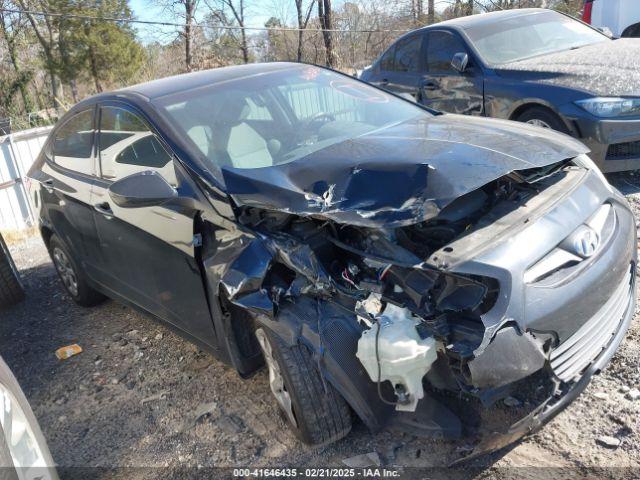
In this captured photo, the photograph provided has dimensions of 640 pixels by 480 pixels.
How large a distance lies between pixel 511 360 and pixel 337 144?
1.44 metres

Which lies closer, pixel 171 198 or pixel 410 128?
pixel 171 198

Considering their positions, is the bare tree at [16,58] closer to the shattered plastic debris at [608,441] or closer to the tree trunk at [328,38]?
the tree trunk at [328,38]

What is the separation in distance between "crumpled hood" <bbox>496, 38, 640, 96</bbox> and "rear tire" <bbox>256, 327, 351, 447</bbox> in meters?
3.82

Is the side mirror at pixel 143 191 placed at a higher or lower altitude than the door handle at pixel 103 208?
higher

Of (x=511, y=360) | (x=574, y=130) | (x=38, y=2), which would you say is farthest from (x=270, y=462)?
(x=38, y=2)

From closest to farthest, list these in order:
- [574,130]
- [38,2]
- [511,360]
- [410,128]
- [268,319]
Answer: [511,360] → [268,319] → [410,128] → [574,130] → [38,2]

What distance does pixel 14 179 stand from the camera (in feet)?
31.3

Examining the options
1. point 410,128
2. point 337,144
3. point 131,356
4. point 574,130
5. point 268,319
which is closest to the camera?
point 268,319

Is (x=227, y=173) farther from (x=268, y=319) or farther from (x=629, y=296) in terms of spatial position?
(x=629, y=296)

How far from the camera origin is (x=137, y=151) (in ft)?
10.4

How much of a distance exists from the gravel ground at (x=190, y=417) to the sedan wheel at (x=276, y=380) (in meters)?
0.18

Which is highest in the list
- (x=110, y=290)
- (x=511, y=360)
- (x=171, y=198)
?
(x=171, y=198)

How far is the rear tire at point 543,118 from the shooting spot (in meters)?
4.97

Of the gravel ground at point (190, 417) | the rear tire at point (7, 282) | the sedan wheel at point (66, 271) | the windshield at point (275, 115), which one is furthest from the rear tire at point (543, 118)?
the rear tire at point (7, 282)
